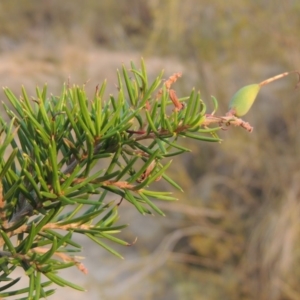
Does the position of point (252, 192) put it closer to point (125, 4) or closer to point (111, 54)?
point (111, 54)

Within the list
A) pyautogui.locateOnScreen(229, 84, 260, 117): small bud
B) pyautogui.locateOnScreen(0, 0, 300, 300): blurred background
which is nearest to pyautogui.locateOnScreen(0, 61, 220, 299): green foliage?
pyautogui.locateOnScreen(229, 84, 260, 117): small bud

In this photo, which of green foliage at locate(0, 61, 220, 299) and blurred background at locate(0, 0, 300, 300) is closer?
green foliage at locate(0, 61, 220, 299)

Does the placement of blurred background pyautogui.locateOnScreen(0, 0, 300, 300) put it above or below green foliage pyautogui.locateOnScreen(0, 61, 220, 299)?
above

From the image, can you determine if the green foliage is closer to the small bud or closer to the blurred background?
the small bud

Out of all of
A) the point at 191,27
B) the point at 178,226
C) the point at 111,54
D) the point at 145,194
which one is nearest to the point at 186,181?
the point at 178,226

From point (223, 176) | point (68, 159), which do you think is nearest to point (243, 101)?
point (68, 159)

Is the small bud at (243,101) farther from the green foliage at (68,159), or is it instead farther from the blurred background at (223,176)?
the blurred background at (223,176)

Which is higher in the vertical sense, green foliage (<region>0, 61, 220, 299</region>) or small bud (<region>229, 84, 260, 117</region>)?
small bud (<region>229, 84, 260, 117</region>)

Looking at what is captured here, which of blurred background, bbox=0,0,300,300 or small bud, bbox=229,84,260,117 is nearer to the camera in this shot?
small bud, bbox=229,84,260,117
